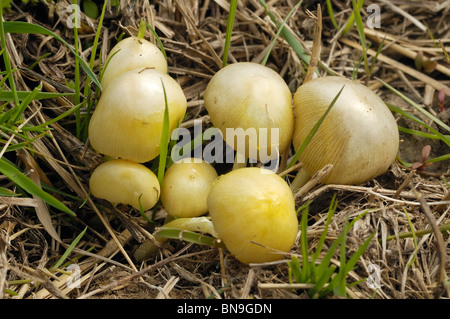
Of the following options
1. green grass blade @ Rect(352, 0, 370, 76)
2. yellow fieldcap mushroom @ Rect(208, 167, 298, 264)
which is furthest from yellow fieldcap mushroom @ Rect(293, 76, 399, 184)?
green grass blade @ Rect(352, 0, 370, 76)

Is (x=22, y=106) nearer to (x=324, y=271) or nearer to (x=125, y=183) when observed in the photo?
(x=125, y=183)

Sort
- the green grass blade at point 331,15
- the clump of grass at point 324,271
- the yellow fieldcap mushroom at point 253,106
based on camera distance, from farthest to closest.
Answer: the green grass blade at point 331,15 → the yellow fieldcap mushroom at point 253,106 → the clump of grass at point 324,271

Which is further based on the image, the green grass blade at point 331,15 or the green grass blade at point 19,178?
the green grass blade at point 331,15
